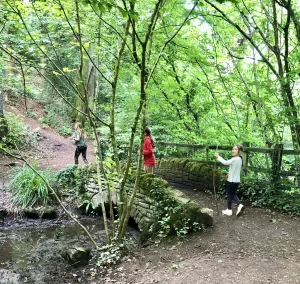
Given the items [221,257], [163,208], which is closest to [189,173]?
[163,208]

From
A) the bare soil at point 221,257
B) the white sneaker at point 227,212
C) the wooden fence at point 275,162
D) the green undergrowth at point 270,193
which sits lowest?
the bare soil at point 221,257

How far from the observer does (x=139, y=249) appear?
5859 millimetres

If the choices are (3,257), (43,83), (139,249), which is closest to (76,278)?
(139,249)

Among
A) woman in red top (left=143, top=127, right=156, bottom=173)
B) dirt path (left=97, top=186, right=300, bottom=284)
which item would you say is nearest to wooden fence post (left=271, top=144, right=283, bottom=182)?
dirt path (left=97, top=186, right=300, bottom=284)

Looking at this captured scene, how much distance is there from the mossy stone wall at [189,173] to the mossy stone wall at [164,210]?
2.31 meters

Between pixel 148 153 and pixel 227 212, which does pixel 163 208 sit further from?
pixel 148 153

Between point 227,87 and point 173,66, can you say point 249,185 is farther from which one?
point 173,66

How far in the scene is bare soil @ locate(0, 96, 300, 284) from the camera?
166 inches

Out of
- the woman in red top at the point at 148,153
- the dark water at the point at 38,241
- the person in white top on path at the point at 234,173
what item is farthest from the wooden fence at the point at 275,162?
the dark water at the point at 38,241

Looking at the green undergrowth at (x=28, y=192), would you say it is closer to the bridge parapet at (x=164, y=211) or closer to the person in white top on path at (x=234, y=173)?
the bridge parapet at (x=164, y=211)

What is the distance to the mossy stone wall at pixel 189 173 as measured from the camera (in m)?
8.91

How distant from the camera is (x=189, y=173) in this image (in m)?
9.50

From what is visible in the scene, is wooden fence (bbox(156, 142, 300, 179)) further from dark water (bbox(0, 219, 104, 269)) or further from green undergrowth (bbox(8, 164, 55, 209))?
green undergrowth (bbox(8, 164, 55, 209))

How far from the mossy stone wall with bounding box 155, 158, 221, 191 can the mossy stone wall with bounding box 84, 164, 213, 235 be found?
2.31 meters
